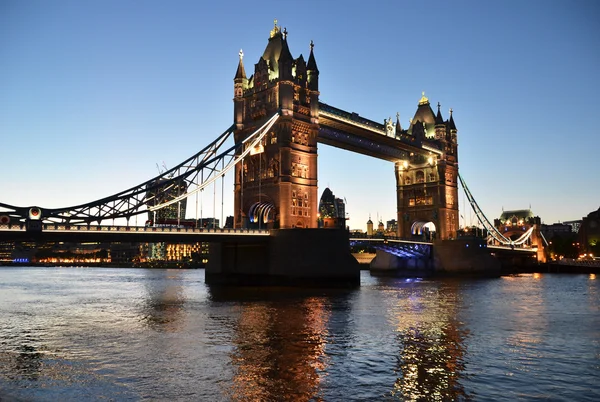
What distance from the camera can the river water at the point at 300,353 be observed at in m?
15.5

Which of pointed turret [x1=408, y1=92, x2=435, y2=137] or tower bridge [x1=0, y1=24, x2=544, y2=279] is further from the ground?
pointed turret [x1=408, y1=92, x2=435, y2=137]

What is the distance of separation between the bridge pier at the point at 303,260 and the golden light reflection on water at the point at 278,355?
18.1m

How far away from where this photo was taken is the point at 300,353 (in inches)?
832

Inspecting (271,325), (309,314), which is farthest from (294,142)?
(271,325)

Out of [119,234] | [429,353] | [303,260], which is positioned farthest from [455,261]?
[429,353]

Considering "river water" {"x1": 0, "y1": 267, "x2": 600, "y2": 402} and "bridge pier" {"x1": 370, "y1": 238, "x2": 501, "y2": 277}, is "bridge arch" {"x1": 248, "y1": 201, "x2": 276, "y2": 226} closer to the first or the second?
"river water" {"x1": 0, "y1": 267, "x2": 600, "y2": 402}

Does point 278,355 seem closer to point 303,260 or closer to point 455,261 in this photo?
point 303,260

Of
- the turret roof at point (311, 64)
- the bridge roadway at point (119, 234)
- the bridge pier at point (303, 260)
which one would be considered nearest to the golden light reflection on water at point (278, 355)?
the bridge roadway at point (119, 234)

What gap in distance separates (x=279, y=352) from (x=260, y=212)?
45551 mm

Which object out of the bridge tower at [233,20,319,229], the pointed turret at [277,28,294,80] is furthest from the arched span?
the pointed turret at [277,28,294,80]

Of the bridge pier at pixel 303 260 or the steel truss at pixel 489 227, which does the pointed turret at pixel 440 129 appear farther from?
the bridge pier at pixel 303 260

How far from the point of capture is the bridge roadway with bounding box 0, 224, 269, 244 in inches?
1663

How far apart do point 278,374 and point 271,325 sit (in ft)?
37.6

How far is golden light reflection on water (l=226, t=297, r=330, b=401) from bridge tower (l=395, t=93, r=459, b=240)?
66.2 m
